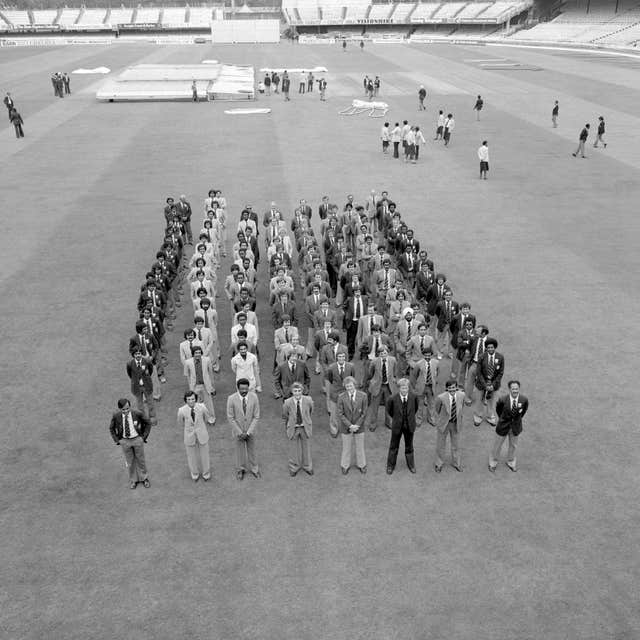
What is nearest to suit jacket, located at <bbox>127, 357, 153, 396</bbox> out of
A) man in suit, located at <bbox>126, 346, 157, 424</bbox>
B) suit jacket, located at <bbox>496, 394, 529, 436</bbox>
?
man in suit, located at <bbox>126, 346, 157, 424</bbox>

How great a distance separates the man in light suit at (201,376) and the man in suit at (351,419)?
8.20 ft

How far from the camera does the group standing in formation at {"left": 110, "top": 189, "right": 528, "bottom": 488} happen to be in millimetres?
9047

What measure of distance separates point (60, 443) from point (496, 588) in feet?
22.5

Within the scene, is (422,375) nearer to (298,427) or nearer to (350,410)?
(350,410)

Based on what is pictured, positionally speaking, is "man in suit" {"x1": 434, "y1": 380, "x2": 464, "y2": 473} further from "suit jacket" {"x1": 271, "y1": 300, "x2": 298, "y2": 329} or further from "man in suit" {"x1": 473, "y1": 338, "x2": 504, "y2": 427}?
"suit jacket" {"x1": 271, "y1": 300, "x2": 298, "y2": 329}

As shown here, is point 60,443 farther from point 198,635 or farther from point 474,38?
point 474,38

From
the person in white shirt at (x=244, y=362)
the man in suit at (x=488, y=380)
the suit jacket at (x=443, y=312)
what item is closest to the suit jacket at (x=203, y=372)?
the person in white shirt at (x=244, y=362)

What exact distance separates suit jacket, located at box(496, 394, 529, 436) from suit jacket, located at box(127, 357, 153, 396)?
560 cm

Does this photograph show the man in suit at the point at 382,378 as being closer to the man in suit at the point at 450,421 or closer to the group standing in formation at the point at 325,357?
the group standing in formation at the point at 325,357

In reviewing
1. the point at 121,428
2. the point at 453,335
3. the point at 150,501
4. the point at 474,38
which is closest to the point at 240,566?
the point at 150,501

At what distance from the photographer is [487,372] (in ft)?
33.3

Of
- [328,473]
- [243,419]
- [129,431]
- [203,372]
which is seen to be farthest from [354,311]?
[129,431]

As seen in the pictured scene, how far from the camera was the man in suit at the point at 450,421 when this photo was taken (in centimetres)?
901

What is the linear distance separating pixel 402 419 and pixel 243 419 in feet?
7.59
